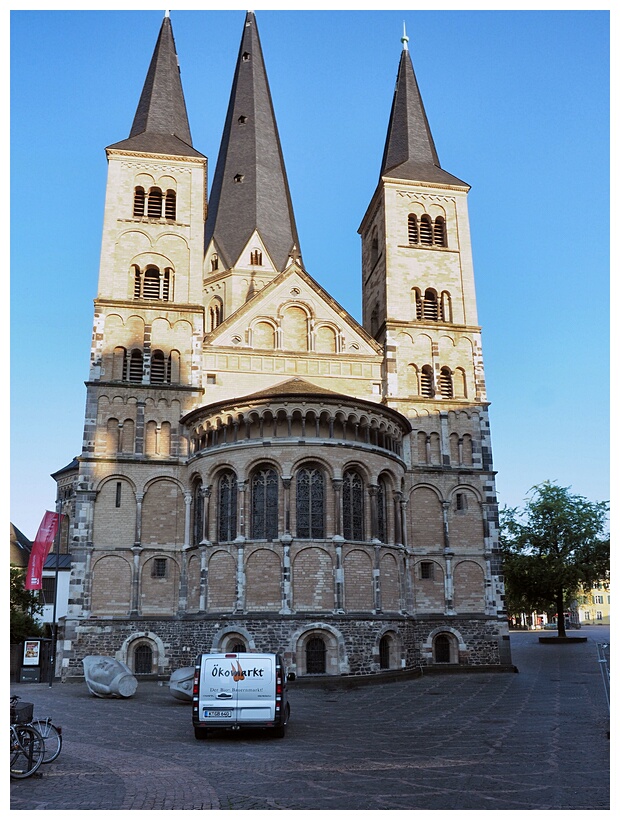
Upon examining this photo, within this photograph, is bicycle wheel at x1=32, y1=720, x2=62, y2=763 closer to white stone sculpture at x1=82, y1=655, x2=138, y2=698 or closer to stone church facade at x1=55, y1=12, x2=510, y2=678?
white stone sculpture at x1=82, y1=655, x2=138, y2=698

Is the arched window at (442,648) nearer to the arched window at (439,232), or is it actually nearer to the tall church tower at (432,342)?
the tall church tower at (432,342)

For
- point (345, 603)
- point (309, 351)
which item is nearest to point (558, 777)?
point (345, 603)

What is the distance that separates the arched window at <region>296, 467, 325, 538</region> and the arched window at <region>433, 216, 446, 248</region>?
1677 centimetres

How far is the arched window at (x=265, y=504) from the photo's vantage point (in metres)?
29.2

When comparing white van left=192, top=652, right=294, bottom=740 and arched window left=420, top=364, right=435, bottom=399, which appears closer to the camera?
white van left=192, top=652, right=294, bottom=740

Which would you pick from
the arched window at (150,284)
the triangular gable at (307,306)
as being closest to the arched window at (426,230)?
the triangular gable at (307,306)

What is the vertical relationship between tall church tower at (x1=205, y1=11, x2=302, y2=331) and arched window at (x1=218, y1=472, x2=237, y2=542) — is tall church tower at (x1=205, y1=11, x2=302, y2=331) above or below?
above

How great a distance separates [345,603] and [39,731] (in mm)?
17917

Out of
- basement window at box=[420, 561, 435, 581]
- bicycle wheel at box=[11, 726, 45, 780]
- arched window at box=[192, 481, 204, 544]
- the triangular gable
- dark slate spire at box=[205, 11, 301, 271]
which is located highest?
dark slate spire at box=[205, 11, 301, 271]

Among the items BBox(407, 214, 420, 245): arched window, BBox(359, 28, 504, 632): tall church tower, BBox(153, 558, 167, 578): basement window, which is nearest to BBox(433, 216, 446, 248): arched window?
BBox(359, 28, 504, 632): tall church tower

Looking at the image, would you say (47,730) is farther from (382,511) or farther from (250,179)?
(250,179)

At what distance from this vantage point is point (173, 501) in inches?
1291

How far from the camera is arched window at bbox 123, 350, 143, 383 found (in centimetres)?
3455

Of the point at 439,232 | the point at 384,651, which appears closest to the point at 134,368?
the point at 384,651
